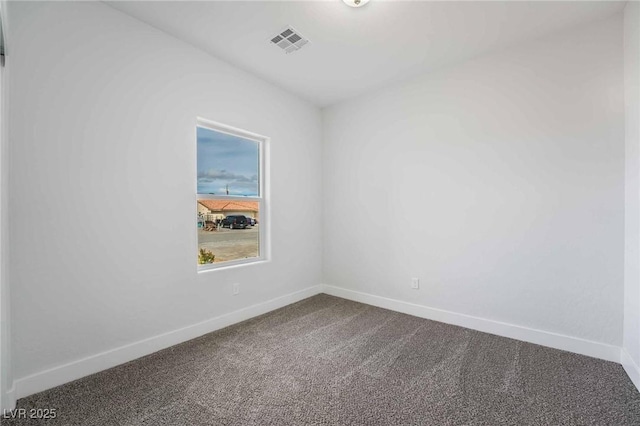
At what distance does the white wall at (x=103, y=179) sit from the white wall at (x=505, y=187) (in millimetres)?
1776

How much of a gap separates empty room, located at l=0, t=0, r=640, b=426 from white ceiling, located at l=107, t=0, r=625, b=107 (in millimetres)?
23

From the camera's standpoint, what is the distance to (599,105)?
2352mm

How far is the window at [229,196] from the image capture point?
9.91 ft

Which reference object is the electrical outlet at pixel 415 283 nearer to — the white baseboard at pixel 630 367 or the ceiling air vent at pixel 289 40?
the white baseboard at pixel 630 367

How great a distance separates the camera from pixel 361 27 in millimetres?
2436

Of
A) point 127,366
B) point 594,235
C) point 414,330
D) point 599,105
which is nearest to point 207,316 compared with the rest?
point 127,366

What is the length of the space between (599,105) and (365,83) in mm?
2157

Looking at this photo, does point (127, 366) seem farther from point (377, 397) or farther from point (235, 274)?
point (377, 397)

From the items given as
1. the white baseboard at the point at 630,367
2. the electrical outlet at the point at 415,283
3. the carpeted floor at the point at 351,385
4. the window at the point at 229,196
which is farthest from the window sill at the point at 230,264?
the white baseboard at the point at 630,367

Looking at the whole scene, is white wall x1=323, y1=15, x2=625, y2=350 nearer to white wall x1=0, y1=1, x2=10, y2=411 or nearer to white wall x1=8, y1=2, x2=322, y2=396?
white wall x1=8, y1=2, x2=322, y2=396

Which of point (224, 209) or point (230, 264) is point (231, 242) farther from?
point (224, 209)

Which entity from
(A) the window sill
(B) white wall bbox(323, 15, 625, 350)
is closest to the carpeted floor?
(B) white wall bbox(323, 15, 625, 350)

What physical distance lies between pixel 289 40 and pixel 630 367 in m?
3.67

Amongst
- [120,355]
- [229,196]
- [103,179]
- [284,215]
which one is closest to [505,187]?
[284,215]
